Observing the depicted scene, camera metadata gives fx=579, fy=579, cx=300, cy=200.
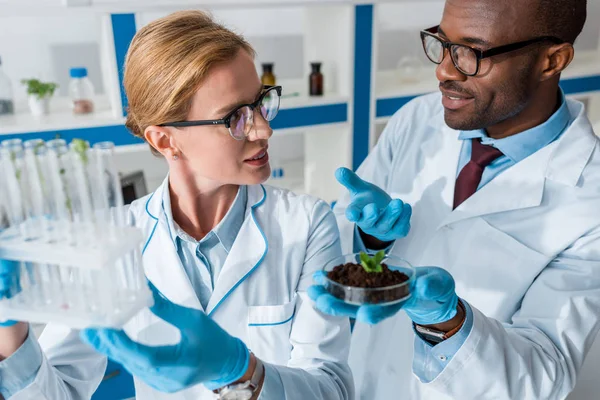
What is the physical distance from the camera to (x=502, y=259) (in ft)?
4.51

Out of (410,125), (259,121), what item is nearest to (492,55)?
(410,125)

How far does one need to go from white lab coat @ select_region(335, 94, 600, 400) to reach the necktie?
25mm

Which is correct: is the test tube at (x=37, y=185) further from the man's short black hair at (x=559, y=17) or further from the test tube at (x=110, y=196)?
the man's short black hair at (x=559, y=17)

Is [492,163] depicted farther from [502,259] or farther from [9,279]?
[9,279]

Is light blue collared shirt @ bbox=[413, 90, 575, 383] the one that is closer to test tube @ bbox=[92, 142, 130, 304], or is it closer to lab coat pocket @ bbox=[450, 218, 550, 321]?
lab coat pocket @ bbox=[450, 218, 550, 321]

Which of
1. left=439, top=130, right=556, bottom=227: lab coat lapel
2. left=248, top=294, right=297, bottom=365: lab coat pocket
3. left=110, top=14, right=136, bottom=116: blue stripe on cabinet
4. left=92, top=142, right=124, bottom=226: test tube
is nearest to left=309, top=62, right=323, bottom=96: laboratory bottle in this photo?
left=110, top=14, right=136, bottom=116: blue stripe on cabinet

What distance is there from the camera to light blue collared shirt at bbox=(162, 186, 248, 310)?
4.15 feet

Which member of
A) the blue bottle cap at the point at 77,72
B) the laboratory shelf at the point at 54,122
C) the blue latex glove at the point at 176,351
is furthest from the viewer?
the blue bottle cap at the point at 77,72

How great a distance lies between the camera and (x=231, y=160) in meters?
1.23

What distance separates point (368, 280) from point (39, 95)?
2.01m

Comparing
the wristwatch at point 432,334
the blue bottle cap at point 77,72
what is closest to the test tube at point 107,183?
the wristwatch at point 432,334

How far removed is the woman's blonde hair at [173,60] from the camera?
1146mm

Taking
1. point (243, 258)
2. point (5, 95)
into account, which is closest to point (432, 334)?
point (243, 258)

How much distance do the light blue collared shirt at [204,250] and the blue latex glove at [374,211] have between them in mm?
284
